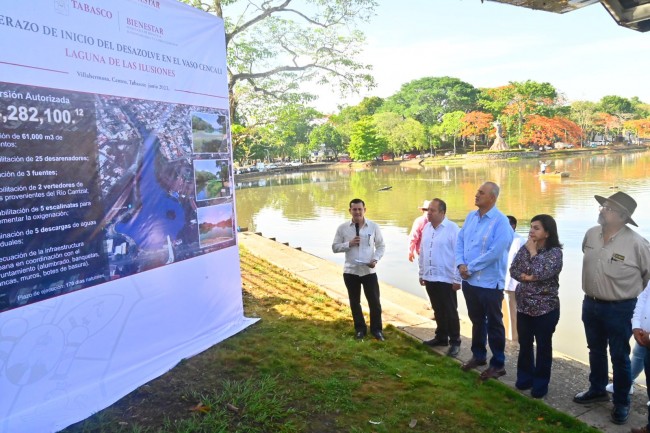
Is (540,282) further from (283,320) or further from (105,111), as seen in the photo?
(105,111)

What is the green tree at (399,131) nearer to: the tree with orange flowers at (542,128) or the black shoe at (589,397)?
the tree with orange flowers at (542,128)

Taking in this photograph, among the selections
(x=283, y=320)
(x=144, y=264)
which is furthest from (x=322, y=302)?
(x=144, y=264)

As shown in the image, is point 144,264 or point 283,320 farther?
point 283,320

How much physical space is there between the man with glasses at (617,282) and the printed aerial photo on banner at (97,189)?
3.24 metres

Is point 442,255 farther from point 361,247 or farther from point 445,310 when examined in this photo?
point 361,247

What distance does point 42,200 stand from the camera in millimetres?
2910

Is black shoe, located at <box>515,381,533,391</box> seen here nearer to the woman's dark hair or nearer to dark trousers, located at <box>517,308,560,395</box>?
dark trousers, located at <box>517,308,560,395</box>

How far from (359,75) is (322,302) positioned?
6699 mm

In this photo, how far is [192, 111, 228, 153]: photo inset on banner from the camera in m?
4.30

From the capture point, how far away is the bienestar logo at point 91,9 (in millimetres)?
3156

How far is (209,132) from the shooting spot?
4.47 meters

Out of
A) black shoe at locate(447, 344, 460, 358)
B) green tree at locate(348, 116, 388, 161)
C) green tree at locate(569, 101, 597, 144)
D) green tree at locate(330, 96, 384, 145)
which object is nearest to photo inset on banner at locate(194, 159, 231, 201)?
black shoe at locate(447, 344, 460, 358)

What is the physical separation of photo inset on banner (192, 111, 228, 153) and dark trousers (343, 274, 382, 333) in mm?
1800

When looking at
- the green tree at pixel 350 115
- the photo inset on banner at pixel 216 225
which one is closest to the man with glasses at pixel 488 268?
the photo inset on banner at pixel 216 225
